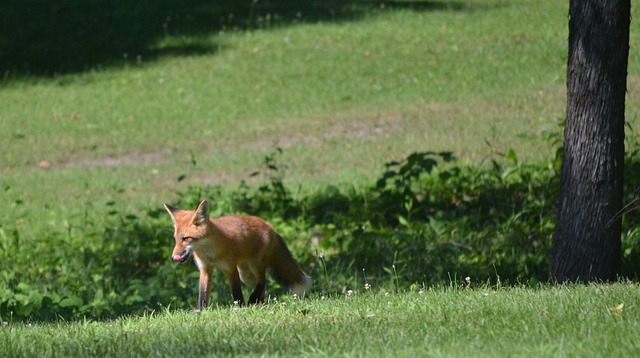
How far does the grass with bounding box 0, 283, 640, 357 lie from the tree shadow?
1619cm

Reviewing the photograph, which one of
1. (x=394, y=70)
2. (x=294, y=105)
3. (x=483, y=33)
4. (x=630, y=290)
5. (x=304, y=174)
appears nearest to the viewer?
(x=630, y=290)

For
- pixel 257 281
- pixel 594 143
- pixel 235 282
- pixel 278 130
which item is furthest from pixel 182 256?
pixel 278 130

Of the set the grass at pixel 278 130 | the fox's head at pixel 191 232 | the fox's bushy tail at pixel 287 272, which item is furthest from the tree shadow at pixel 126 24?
the fox's head at pixel 191 232

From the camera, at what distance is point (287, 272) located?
312 inches

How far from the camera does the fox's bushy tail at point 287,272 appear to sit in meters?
7.89

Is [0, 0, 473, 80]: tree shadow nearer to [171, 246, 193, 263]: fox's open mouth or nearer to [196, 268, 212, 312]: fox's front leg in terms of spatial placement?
[196, 268, 212, 312]: fox's front leg

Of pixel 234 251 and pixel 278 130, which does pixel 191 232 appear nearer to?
pixel 234 251

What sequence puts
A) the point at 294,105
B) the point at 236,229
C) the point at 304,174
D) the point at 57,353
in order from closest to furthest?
the point at 57,353, the point at 236,229, the point at 304,174, the point at 294,105

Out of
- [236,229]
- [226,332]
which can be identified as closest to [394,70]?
[236,229]

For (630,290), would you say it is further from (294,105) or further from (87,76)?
(87,76)

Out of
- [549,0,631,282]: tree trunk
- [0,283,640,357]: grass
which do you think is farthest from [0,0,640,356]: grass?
[549,0,631,282]: tree trunk

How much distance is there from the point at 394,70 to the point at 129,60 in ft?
18.6

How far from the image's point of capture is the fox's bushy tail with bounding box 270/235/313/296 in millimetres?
7895

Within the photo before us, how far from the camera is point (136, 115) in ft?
61.8
